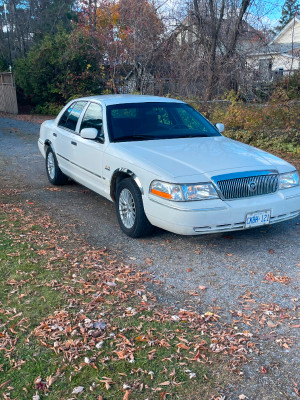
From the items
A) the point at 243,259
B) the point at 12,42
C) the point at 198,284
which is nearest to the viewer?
the point at 198,284

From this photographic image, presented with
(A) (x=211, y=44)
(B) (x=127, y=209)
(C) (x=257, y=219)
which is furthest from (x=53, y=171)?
(A) (x=211, y=44)

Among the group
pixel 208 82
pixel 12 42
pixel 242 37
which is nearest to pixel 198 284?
pixel 208 82

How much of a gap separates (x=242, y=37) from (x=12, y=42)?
20822mm

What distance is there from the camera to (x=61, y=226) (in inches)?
237

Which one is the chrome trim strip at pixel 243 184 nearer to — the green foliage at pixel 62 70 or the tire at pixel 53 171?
the tire at pixel 53 171

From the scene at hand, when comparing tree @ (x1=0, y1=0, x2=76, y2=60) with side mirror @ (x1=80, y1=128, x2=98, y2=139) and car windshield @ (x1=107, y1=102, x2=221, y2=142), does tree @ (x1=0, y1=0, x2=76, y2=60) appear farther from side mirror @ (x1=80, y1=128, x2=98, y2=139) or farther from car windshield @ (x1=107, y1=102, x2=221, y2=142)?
side mirror @ (x1=80, y1=128, x2=98, y2=139)

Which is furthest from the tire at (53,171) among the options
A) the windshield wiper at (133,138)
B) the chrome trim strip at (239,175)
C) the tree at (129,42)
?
the tree at (129,42)

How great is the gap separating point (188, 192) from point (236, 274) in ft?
3.27

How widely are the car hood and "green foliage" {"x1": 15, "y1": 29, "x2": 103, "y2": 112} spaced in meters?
16.3

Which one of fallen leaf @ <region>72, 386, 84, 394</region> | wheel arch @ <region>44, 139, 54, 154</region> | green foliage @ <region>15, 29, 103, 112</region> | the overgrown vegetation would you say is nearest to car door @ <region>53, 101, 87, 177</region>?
wheel arch @ <region>44, 139, 54, 154</region>

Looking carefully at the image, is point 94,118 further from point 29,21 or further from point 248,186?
point 29,21

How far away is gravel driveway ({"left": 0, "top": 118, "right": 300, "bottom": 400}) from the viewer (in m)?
3.06

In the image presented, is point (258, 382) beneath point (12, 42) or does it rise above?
beneath

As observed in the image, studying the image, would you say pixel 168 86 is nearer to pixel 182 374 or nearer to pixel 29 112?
pixel 29 112
